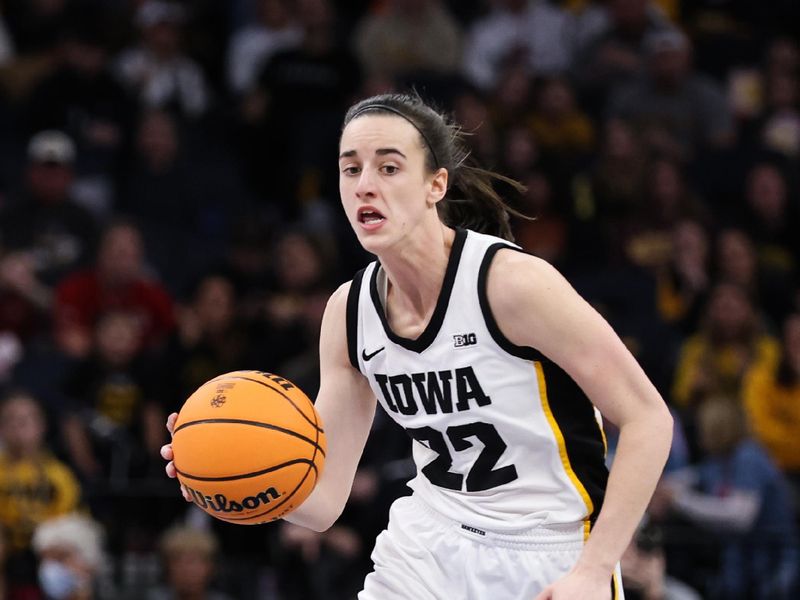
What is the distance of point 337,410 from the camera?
4.38m

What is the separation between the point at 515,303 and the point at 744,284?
6.24 metres

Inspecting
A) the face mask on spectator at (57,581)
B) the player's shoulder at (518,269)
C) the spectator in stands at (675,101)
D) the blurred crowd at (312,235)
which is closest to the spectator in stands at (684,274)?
the blurred crowd at (312,235)

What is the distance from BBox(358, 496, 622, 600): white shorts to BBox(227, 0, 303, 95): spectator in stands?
8.20m

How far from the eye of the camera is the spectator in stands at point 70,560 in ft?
24.6

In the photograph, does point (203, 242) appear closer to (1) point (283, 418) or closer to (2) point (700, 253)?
(2) point (700, 253)

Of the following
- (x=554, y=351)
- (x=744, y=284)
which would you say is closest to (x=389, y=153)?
(x=554, y=351)

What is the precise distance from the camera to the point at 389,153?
400cm

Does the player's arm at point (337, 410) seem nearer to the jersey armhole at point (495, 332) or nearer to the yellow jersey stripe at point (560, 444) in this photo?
the jersey armhole at point (495, 332)

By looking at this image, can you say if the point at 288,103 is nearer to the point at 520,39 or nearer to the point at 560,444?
the point at 520,39

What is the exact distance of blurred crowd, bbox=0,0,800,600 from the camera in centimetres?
793

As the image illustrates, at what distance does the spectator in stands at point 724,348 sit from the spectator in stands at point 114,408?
11.1 feet

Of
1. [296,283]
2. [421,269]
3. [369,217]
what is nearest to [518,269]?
[421,269]

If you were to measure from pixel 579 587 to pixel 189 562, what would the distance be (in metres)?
4.38

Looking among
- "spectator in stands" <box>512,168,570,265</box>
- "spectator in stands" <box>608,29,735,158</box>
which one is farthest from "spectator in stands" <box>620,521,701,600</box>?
"spectator in stands" <box>608,29,735,158</box>
